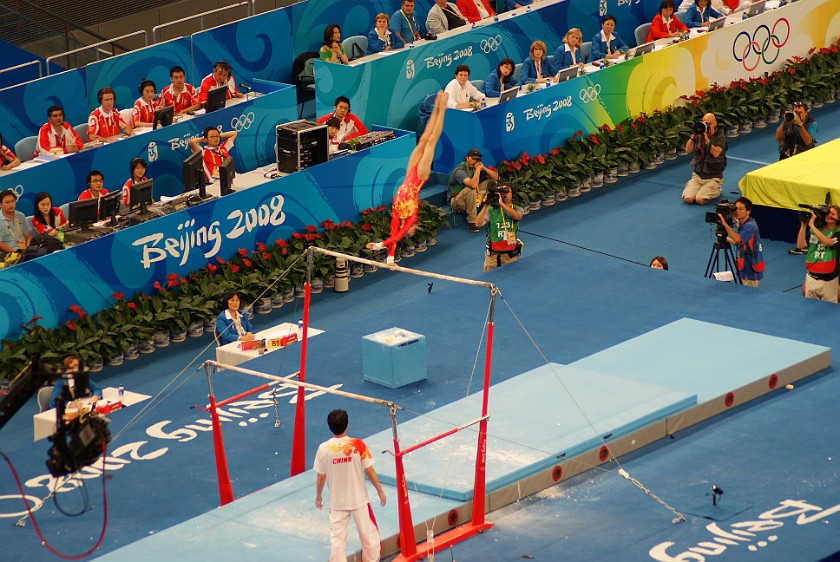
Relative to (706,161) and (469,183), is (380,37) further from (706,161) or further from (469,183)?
(706,161)

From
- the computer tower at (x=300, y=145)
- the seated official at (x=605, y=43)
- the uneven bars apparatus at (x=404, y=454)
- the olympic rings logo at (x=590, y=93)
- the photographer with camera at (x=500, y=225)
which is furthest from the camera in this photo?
the seated official at (x=605, y=43)

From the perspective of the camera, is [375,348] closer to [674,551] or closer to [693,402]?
[693,402]

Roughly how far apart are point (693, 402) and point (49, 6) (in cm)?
1139

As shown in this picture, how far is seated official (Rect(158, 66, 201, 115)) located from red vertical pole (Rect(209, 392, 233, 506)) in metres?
6.33

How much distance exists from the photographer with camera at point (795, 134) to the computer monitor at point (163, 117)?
6704 mm

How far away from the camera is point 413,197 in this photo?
11742 millimetres

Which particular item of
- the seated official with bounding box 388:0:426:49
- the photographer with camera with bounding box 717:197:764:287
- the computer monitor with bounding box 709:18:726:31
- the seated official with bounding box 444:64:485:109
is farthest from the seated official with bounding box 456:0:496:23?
the photographer with camera with bounding box 717:197:764:287

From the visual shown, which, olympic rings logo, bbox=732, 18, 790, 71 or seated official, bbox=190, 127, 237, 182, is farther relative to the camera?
olympic rings logo, bbox=732, 18, 790, 71

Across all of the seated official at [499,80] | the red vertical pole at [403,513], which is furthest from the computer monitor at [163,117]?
the red vertical pole at [403,513]

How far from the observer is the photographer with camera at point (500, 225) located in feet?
47.9

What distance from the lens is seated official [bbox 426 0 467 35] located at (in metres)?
19.1

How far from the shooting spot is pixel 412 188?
11750 millimetres

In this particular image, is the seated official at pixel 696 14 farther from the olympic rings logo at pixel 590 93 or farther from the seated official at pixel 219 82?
the seated official at pixel 219 82

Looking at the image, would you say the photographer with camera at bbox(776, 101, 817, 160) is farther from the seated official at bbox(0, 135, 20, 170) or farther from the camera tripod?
the seated official at bbox(0, 135, 20, 170)
